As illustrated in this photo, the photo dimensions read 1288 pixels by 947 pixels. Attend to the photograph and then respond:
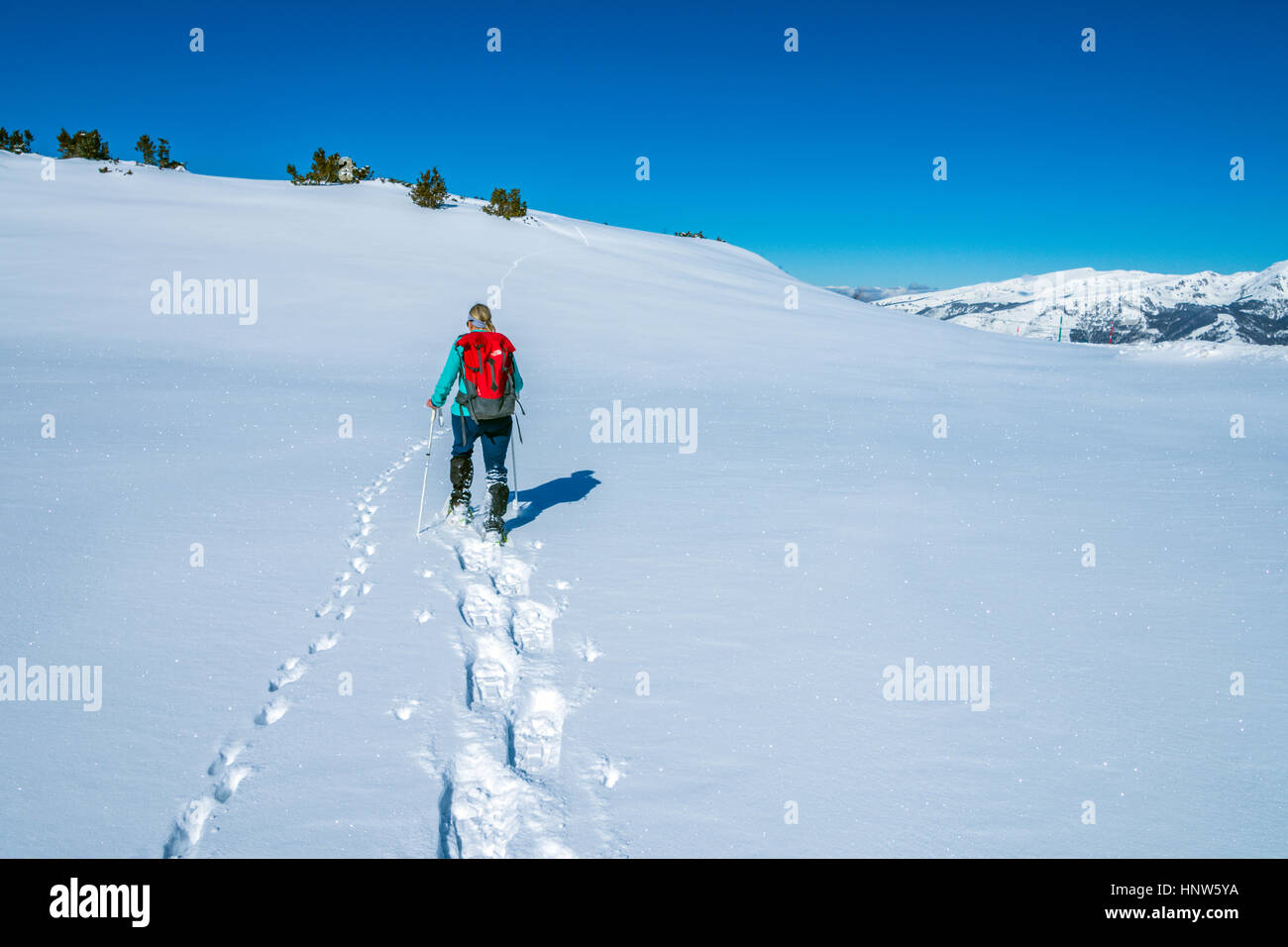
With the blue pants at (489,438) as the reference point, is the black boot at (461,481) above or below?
below

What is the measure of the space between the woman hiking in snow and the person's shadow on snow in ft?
1.74

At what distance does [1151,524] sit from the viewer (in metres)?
6.43

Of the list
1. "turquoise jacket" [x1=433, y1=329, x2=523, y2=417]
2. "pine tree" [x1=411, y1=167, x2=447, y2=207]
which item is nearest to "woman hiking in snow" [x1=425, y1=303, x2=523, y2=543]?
"turquoise jacket" [x1=433, y1=329, x2=523, y2=417]

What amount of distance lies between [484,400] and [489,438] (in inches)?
15.1

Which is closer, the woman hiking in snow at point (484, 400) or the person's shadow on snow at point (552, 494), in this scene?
the woman hiking in snow at point (484, 400)

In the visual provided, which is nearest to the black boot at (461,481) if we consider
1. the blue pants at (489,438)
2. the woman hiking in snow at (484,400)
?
the woman hiking in snow at (484,400)

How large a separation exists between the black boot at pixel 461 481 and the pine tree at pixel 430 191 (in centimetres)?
3067

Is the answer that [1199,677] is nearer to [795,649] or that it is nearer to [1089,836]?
[1089,836]

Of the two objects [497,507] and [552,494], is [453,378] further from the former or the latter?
[552,494]

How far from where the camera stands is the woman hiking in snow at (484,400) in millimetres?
5910

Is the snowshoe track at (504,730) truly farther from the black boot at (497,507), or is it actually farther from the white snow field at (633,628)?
the black boot at (497,507)

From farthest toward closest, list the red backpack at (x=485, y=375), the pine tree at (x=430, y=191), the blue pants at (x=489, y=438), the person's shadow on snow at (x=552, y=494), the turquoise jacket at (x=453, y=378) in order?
the pine tree at (x=430, y=191) → the person's shadow on snow at (x=552, y=494) → the blue pants at (x=489, y=438) → the turquoise jacket at (x=453, y=378) → the red backpack at (x=485, y=375)

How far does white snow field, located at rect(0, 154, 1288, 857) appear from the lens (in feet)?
8.98

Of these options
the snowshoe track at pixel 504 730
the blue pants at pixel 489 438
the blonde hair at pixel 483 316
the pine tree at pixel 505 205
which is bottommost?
the snowshoe track at pixel 504 730
